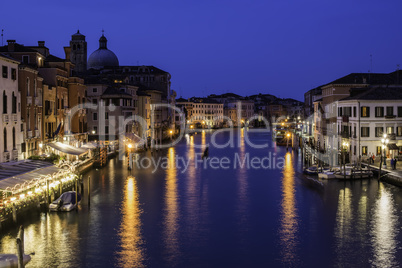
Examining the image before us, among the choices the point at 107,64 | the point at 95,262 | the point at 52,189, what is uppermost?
the point at 107,64

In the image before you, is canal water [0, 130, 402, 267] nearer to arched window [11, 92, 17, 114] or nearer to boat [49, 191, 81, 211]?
boat [49, 191, 81, 211]

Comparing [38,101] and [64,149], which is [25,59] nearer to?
[38,101]

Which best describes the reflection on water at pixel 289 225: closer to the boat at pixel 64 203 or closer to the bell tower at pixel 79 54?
the boat at pixel 64 203

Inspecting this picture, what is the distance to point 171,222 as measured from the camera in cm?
2097

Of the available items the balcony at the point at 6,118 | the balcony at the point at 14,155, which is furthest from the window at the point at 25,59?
the balcony at the point at 14,155

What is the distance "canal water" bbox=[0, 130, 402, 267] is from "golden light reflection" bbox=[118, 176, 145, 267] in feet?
0.11

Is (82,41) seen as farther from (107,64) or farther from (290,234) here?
(290,234)

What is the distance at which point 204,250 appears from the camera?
17.4 meters

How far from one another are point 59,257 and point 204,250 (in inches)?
178

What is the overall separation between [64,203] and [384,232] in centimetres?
1255

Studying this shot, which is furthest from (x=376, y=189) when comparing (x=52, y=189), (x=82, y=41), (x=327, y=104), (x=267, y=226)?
(x=82, y=41)

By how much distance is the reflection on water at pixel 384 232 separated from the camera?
16219 millimetres

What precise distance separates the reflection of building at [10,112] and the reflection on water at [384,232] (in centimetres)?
1766

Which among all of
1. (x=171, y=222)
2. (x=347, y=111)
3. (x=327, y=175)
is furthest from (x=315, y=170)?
(x=171, y=222)
